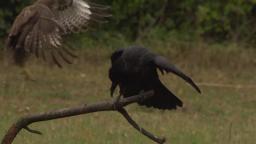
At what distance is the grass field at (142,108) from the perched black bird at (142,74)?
11.6 feet

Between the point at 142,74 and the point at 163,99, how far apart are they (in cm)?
23

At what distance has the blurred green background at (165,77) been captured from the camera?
9.23 meters

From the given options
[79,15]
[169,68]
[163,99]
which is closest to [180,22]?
[79,15]

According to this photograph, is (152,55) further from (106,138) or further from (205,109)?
(205,109)

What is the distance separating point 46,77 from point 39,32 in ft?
23.5

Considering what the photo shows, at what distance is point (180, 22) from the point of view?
637 inches

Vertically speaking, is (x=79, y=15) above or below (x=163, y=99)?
below

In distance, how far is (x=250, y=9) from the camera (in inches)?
621

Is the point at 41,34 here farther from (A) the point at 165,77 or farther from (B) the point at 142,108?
(A) the point at 165,77

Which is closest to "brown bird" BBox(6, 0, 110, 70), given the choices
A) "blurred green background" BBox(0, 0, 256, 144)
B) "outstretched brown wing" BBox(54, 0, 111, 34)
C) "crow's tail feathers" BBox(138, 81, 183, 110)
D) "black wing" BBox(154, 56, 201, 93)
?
"outstretched brown wing" BBox(54, 0, 111, 34)

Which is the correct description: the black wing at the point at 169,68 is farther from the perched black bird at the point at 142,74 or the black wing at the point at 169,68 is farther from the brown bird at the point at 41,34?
the brown bird at the point at 41,34

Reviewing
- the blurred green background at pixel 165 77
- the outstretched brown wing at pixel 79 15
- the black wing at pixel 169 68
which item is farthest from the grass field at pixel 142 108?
the black wing at pixel 169 68

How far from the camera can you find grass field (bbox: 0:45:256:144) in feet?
29.3

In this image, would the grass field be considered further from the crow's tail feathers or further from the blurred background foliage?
the crow's tail feathers
